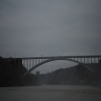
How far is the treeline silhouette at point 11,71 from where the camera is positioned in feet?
216

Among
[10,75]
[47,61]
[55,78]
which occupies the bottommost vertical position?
[55,78]

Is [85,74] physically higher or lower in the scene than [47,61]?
lower

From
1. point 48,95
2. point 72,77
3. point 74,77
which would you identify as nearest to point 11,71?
point 74,77

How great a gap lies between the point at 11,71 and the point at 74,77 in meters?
33.9

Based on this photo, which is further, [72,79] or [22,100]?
[72,79]

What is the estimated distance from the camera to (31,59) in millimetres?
71375

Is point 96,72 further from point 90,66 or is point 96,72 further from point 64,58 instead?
point 64,58

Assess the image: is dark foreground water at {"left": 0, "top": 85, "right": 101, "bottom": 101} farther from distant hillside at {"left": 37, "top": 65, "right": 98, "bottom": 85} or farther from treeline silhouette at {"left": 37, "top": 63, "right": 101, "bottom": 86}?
distant hillside at {"left": 37, "top": 65, "right": 98, "bottom": 85}

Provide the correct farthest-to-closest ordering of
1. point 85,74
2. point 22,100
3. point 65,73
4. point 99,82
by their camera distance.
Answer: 1. point 65,73
2. point 85,74
3. point 99,82
4. point 22,100

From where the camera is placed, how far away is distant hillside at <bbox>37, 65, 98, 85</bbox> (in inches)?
2910

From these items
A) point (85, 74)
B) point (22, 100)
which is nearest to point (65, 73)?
point (85, 74)

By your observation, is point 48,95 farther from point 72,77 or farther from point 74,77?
point 72,77

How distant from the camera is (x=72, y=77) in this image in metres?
97.9

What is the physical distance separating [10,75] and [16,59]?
19.6ft
